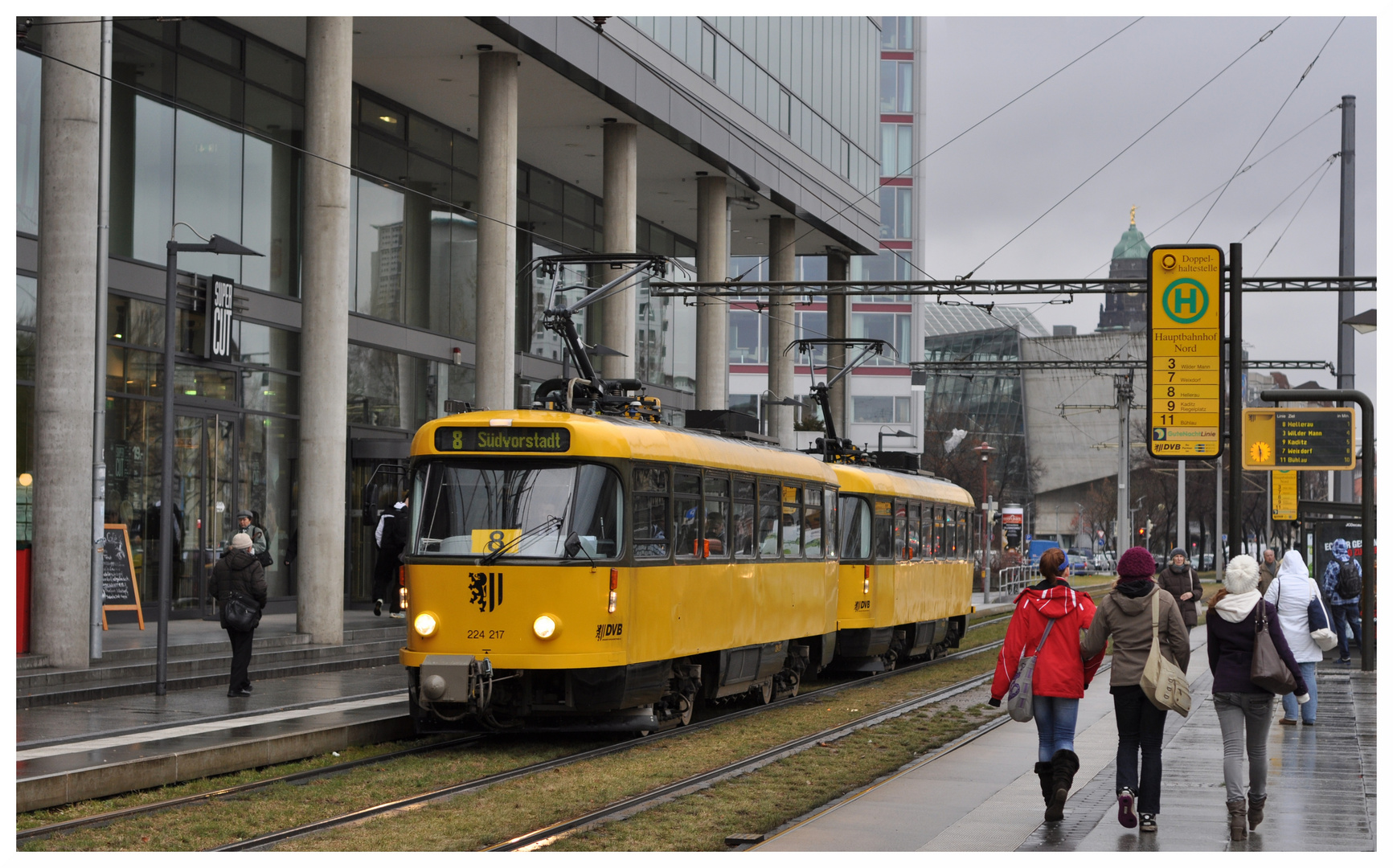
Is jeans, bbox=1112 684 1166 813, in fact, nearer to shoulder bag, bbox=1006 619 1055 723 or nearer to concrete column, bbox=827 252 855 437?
shoulder bag, bbox=1006 619 1055 723

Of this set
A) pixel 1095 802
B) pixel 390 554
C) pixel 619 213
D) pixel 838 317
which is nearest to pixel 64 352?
pixel 390 554

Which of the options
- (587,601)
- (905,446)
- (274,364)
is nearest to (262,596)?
(587,601)

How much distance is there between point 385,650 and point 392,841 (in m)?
12.7

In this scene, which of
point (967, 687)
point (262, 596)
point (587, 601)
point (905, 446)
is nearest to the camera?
point (587, 601)

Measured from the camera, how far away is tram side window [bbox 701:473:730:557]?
637 inches

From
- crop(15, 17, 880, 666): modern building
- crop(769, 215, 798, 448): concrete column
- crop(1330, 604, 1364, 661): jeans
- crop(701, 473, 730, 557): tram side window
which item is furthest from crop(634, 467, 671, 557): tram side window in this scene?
crop(769, 215, 798, 448): concrete column

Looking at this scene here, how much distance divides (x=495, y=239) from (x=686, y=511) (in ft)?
38.7

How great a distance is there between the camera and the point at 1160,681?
955 cm

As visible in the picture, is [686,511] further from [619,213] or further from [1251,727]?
[619,213]

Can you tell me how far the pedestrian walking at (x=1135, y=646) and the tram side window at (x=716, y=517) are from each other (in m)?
6.62

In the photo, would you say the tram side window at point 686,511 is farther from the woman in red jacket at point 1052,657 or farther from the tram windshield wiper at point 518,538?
the woman in red jacket at point 1052,657

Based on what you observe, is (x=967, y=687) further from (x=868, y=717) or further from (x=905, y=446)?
(x=905, y=446)

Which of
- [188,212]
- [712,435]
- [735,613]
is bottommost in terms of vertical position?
[735,613]

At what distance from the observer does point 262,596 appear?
16.0m
